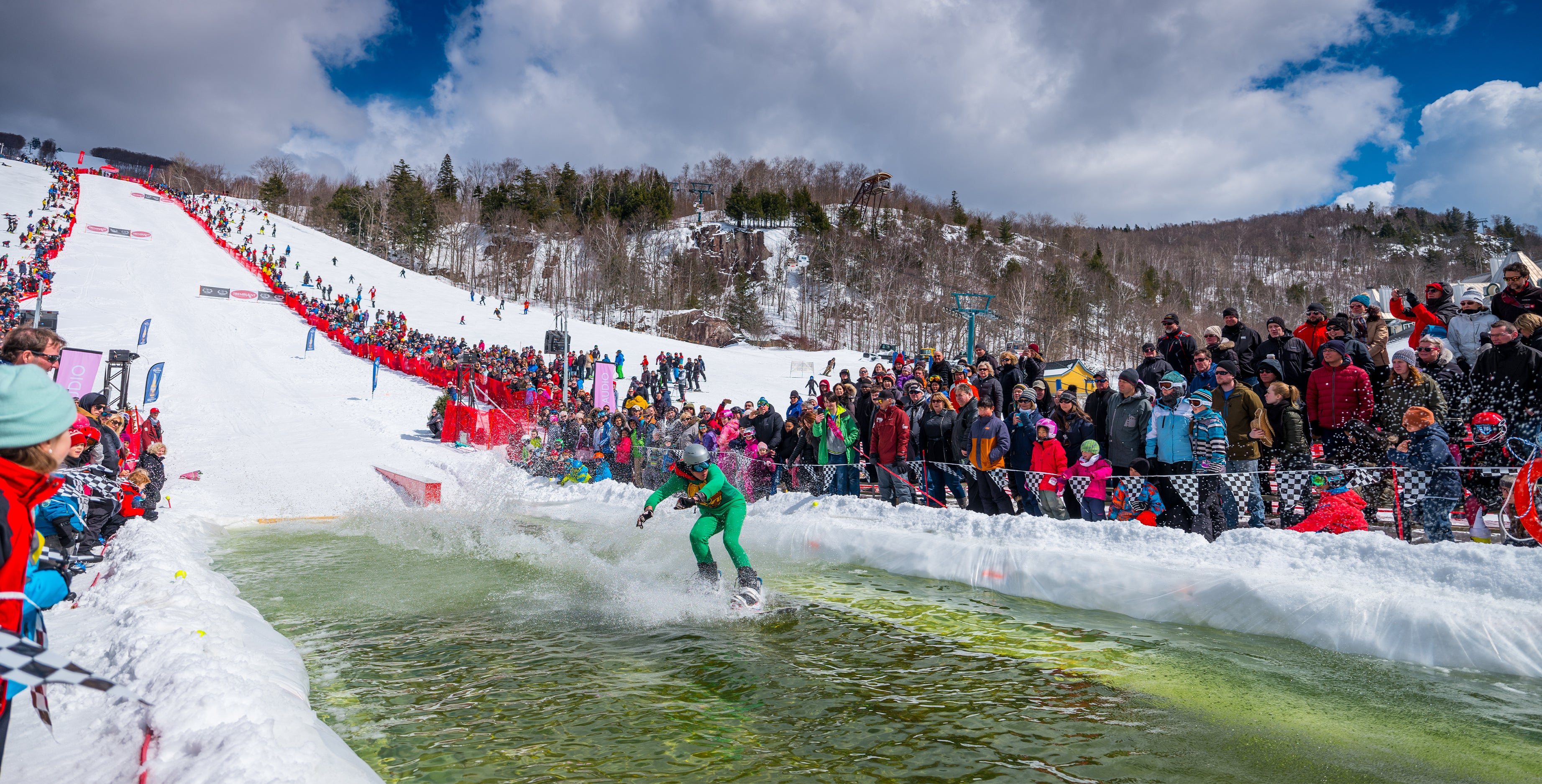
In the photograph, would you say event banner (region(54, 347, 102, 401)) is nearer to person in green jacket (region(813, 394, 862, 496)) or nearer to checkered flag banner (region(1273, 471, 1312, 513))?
person in green jacket (region(813, 394, 862, 496))

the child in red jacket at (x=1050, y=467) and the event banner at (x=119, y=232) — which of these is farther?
the event banner at (x=119, y=232)

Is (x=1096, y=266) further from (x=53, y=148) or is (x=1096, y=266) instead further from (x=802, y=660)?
(x=53, y=148)

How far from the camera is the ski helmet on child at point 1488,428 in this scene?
651cm

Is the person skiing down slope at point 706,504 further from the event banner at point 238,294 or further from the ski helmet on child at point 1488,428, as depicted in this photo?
the event banner at point 238,294

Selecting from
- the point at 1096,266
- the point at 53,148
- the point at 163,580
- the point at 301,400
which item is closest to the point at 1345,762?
the point at 163,580

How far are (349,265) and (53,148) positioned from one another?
124193 mm

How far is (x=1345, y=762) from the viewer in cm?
379

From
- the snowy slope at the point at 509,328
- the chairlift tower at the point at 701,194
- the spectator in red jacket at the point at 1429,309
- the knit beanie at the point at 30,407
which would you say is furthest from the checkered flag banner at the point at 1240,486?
the chairlift tower at the point at 701,194

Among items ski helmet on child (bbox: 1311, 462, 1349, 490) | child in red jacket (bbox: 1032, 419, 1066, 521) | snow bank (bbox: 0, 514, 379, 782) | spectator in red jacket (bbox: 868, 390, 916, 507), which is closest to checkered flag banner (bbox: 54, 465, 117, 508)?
snow bank (bbox: 0, 514, 379, 782)

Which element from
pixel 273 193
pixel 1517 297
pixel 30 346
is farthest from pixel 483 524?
pixel 273 193

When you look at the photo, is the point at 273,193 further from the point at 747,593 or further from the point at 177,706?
the point at 177,706

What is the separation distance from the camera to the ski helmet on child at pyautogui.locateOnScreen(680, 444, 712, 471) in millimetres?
7781

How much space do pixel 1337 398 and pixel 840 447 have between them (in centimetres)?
639

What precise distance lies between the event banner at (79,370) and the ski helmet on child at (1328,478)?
1861cm
